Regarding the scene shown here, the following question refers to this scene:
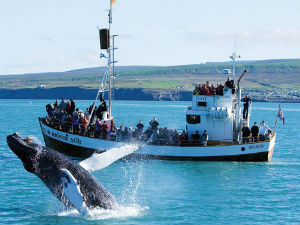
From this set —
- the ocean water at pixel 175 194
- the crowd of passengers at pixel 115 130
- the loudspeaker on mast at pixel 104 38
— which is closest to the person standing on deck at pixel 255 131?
the crowd of passengers at pixel 115 130

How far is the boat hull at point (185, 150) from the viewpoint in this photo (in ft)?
115

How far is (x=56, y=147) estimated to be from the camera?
38156 millimetres

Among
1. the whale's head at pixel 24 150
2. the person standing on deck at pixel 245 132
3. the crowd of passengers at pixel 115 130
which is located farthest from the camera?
the crowd of passengers at pixel 115 130

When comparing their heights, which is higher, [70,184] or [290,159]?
[70,184]

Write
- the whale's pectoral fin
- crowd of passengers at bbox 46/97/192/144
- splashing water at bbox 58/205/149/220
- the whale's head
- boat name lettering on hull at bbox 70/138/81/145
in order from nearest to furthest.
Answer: the whale's pectoral fin, the whale's head, splashing water at bbox 58/205/149/220, crowd of passengers at bbox 46/97/192/144, boat name lettering on hull at bbox 70/138/81/145

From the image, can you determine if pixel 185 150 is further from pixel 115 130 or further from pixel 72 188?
pixel 72 188

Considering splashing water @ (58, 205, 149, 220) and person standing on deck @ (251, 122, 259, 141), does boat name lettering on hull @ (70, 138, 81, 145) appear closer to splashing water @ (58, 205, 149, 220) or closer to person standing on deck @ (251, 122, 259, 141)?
person standing on deck @ (251, 122, 259, 141)

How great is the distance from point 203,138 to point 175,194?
9722 mm

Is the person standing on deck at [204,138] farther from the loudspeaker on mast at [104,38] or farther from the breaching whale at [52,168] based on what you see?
the breaching whale at [52,168]

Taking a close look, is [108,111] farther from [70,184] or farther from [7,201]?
[70,184]

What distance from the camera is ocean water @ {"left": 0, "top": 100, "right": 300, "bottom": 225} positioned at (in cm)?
2138

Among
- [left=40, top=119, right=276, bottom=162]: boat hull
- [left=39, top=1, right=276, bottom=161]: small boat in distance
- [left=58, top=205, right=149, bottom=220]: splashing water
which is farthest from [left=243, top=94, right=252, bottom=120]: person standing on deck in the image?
[left=58, top=205, right=149, bottom=220]: splashing water

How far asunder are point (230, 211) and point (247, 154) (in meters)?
12.5

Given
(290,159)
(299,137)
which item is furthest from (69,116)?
(299,137)
